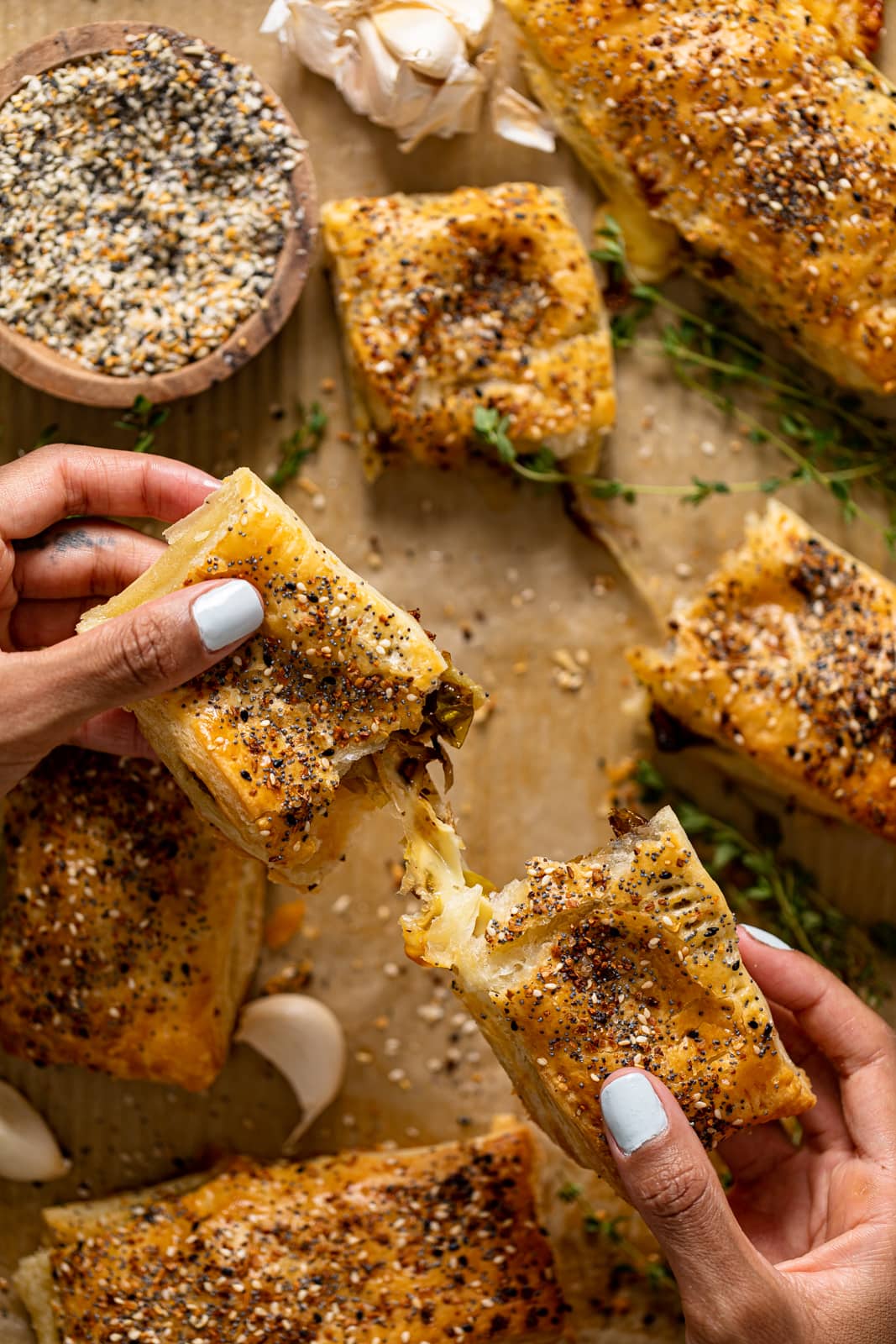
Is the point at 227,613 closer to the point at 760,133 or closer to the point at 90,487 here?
the point at 90,487

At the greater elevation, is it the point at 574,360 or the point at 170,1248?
the point at 574,360

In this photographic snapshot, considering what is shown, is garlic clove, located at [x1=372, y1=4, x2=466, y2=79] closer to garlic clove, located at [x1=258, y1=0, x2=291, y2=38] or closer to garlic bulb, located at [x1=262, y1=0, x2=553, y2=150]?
garlic bulb, located at [x1=262, y1=0, x2=553, y2=150]

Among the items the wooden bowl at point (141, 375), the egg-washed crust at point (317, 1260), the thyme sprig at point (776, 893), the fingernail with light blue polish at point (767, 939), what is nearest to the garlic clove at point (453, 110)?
the wooden bowl at point (141, 375)

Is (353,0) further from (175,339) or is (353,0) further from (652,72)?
(175,339)

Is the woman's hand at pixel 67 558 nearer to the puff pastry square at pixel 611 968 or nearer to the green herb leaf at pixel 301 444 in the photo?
the green herb leaf at pixel 301 444

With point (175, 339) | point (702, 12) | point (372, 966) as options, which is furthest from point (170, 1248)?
point (702, 12)

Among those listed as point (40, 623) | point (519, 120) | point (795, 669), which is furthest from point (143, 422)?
point (795, 669)
